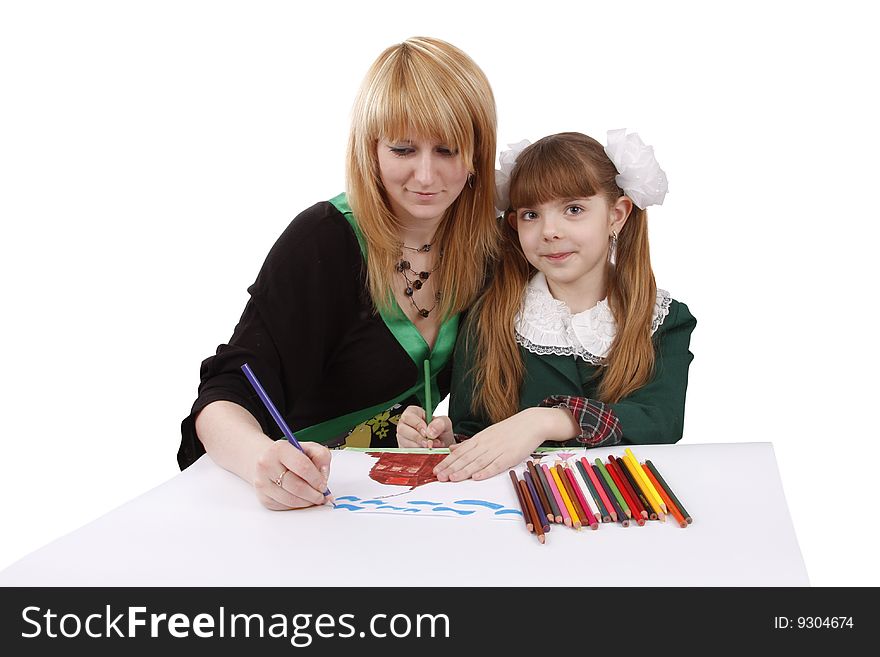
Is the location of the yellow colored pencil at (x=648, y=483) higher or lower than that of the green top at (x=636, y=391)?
lower

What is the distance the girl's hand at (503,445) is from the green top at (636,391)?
111mm

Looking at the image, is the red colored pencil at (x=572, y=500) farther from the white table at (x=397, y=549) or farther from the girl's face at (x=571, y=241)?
the girl's face at (x=571, y=241)

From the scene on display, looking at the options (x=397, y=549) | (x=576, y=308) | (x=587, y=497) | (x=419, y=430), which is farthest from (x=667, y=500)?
(x=576, y=308)

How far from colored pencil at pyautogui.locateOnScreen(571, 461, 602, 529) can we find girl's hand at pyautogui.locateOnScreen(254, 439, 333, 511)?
1.44 feet

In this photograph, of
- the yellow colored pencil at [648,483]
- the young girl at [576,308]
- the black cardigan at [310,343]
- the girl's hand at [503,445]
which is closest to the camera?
the yellow colored pencil at [648,483]

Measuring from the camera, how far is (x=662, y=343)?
2.13 m

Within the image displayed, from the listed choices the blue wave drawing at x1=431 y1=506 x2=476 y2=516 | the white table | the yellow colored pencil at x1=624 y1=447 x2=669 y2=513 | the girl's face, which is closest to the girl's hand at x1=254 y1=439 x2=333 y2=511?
the white table

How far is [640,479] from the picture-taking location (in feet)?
5.29

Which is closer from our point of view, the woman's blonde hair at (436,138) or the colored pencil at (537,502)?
the colored pencil at (537,502)

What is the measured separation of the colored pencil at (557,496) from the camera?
147cm
